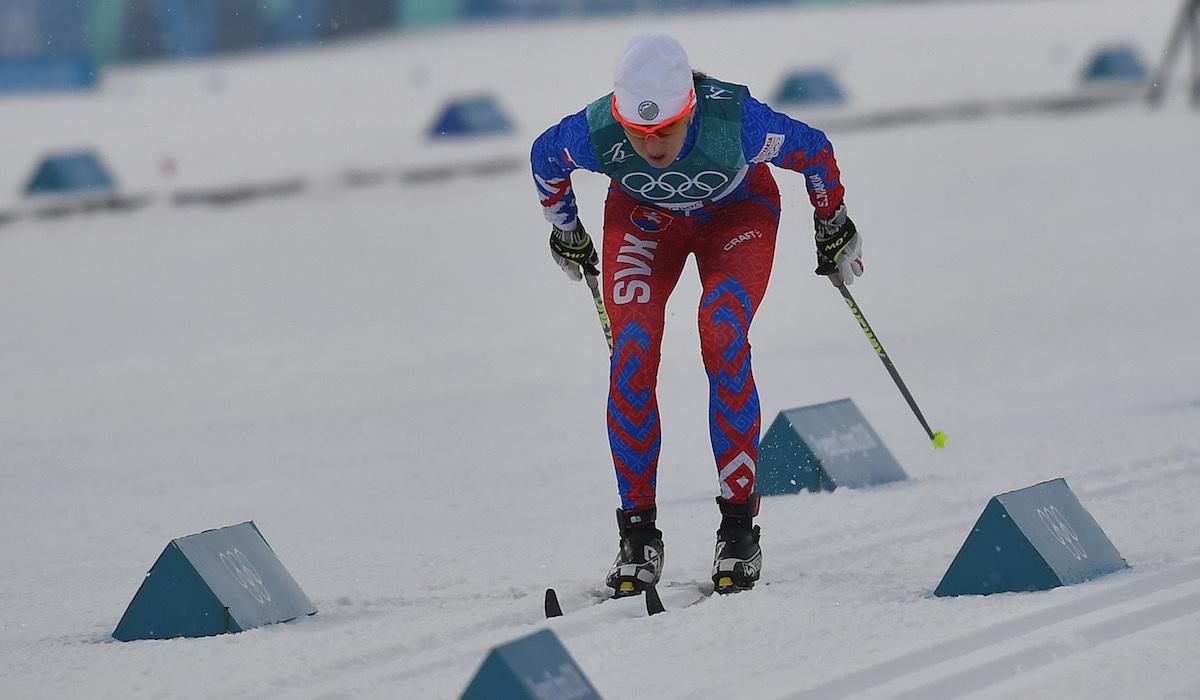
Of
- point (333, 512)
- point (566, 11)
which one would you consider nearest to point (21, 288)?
point (333, 512)

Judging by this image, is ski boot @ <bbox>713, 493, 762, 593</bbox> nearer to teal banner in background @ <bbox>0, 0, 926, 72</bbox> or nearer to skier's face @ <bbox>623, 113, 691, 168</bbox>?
skier's face @ <bbox>623, 113, 691, 168</bbox>

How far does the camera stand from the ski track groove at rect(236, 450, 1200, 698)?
4016 mm

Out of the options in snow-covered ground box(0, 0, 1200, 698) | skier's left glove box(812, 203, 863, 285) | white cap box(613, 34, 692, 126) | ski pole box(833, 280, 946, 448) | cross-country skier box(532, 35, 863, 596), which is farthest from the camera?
ski pole box(833, 280, 946, 448)

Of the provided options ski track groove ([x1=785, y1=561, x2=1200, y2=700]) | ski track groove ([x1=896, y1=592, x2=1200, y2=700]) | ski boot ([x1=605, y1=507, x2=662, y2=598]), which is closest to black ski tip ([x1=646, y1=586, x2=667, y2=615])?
ski boot ([x1=605, y1=507, x2=662, y2=598])

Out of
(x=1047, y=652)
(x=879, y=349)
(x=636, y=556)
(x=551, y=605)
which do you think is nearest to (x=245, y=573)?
(x=551, y=605)

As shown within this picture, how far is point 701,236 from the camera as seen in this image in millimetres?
4988

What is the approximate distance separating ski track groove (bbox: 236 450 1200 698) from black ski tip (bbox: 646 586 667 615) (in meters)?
0.04

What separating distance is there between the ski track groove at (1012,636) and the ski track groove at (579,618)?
0.02 m

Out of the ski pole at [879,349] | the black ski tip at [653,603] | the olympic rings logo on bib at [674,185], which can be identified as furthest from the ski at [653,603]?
the ski pole at [879,349]

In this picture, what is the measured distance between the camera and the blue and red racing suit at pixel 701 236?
468 cm

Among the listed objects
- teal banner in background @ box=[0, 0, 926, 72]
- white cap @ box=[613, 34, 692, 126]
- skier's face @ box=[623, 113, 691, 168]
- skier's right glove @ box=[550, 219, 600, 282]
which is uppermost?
teal banner in background @ box=[0, 0, 926, 72]

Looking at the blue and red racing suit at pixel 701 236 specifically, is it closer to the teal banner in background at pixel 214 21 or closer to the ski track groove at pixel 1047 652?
the ski track groove at pixel 1047 652

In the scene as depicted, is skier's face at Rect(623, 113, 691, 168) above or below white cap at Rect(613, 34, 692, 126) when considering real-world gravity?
below

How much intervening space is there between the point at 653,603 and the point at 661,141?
1126 millimetres
